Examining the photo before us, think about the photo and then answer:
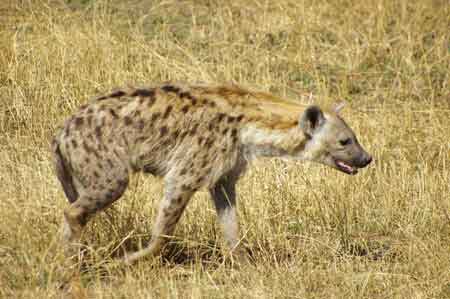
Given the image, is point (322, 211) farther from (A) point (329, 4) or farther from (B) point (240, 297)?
(A) point (329, 4)

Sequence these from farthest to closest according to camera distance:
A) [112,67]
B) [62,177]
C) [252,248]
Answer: [112,67], [252,248], [62,177]

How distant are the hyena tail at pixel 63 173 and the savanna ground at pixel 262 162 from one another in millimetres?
220

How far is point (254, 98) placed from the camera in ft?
20.9

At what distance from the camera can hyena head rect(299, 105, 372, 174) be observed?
6.41 meters

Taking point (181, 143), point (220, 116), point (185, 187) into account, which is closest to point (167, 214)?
point (185, 187)

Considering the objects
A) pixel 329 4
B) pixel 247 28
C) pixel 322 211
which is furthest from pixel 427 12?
pixel 322 211

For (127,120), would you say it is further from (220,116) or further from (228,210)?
(228,210)

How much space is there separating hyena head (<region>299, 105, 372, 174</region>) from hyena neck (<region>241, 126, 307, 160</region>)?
0.05 m

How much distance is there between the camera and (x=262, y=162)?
25.6ft

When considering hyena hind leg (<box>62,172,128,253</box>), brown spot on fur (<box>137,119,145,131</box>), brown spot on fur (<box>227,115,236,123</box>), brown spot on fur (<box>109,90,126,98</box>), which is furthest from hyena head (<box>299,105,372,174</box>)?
hyena hind leg (<box>62,172,128,253</box>)

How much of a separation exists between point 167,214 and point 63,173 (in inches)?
24.3

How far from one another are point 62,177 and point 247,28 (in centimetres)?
478

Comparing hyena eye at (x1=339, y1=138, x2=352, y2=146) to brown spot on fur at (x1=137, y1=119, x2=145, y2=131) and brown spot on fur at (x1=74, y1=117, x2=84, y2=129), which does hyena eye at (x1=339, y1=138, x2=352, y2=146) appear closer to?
brown spot on fur at (x1=137, y1=119, x2=145, y2=131)

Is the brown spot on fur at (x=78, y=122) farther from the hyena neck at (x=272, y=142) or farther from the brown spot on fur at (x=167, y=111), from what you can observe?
the hyena neck at (x=272, y=142)
